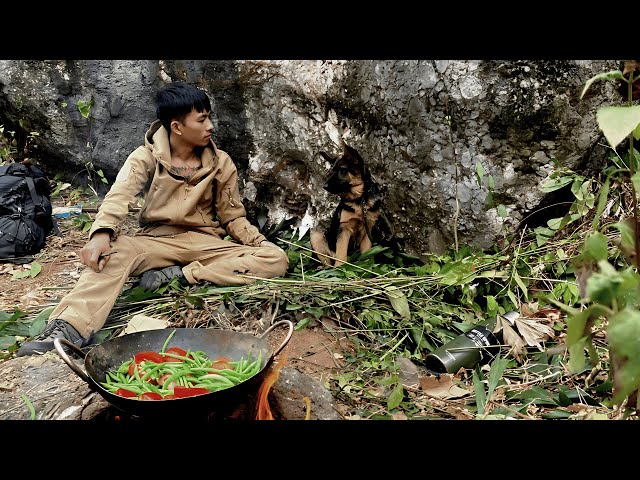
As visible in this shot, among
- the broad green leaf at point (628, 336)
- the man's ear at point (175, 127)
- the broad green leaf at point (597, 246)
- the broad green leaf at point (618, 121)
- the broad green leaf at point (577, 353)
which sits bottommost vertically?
the broad green leaf at point (577, 353)

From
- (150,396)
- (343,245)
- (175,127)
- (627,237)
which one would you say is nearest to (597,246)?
(627,237)

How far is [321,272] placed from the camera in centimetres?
466

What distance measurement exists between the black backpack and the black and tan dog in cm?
265

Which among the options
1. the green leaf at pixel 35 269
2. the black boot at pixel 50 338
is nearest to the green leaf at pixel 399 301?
the black boot at pixel 50 338

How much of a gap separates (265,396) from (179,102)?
8.09 ft

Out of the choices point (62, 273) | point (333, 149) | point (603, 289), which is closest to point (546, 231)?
point (333, 149)

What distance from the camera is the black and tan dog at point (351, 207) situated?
5051mm

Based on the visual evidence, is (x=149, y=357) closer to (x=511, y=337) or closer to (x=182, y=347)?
(x=182, y=347)

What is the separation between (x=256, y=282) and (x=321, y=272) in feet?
1.72

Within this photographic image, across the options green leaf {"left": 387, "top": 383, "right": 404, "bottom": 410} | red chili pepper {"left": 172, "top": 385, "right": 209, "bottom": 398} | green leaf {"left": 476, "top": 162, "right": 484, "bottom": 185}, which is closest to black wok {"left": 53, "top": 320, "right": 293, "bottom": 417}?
→ red chili pepper {"left": 172, "top": 385, "right": 209, "bottom": 398}

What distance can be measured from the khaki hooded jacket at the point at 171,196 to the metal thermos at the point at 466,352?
1.90 meters

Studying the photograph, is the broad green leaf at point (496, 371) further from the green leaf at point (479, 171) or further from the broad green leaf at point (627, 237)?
the green leaf at point (479, 171)

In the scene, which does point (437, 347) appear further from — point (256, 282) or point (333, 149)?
point (333, 149)

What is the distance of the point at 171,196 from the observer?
4664 millimetres
